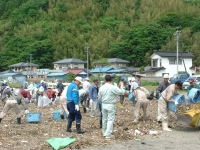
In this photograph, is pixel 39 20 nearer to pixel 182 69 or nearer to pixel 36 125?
pixel 182 69

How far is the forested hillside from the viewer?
7962 centimetres

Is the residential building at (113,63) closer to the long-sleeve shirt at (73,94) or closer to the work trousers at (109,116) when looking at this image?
A: the long-sleeve shirt at (73,94)

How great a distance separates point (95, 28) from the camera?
104188 millimetres

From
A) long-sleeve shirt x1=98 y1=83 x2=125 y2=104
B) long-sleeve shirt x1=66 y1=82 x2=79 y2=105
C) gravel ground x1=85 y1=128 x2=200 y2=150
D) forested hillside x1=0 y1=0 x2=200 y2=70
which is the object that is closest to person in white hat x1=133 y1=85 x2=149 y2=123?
gravel ground x1=85 y1=128 x2=200 y2=150

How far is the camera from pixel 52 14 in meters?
120

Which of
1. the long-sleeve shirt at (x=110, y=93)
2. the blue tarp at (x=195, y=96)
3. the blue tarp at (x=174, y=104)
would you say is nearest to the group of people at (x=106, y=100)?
the long-sleeve shirt at (x=110, y=93)

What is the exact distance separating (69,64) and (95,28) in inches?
1003

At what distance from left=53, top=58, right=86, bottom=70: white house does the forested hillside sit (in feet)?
14.6

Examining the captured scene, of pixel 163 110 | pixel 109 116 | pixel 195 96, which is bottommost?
pixel 109 116

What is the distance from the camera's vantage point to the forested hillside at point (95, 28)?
7962 centimetres

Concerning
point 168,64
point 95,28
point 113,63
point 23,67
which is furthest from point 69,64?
Result: point 168,64

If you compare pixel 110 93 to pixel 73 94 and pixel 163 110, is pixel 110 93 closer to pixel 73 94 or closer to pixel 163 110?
pixel 73 94

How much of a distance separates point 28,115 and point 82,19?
101825 millimetres

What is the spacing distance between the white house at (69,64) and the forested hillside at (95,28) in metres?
4.46
